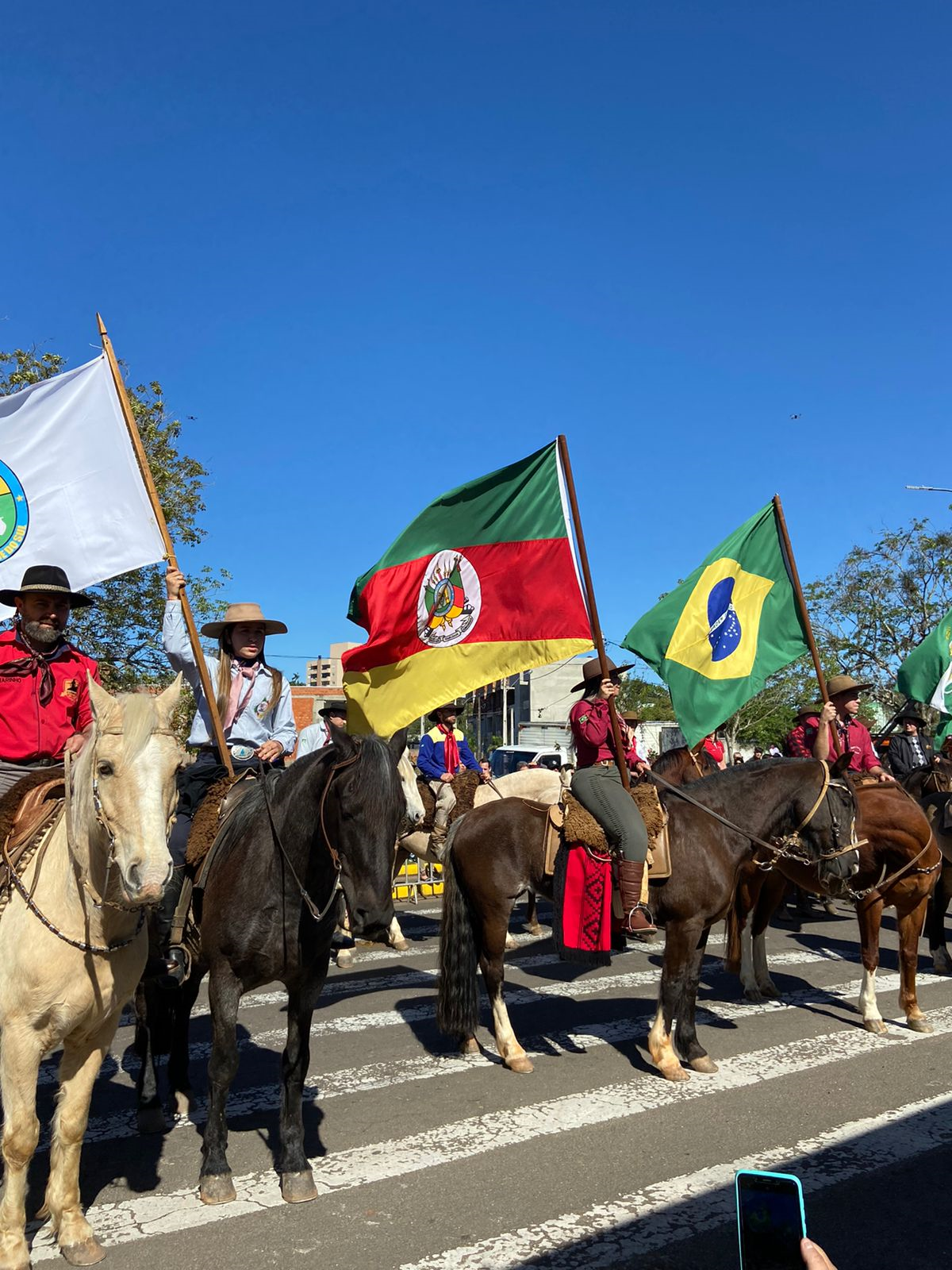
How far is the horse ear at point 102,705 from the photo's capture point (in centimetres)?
381

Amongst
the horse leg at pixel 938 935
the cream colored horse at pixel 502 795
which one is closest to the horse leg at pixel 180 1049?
the cream colored horse at pixel 502 795

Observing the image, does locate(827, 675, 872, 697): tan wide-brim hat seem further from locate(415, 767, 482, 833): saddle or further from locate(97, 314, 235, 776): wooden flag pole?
locate(97, 314, 235, 776): wooden flag pole

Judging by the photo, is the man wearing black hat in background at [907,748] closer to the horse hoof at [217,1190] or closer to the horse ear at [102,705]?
the horse hoof at [217,1190]

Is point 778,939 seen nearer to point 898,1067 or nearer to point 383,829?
point 898,1067

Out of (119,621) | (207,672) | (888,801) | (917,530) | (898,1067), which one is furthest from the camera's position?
(917,530)

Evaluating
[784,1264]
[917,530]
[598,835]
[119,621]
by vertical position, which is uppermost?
[917,530]

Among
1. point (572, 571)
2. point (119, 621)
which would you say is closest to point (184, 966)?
point (572, 571)

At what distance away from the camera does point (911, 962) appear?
321 inches

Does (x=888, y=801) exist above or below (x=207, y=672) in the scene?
below

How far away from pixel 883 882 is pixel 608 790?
2993mm

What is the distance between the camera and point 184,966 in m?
5.35

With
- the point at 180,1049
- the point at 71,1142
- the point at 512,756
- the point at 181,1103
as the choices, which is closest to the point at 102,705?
the point at 71,1142

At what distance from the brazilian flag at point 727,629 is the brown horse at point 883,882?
1346mm

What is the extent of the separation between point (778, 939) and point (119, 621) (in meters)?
15.3
